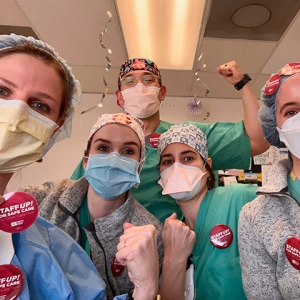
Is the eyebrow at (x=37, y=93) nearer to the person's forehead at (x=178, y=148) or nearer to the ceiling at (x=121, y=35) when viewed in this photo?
the person's forehead at (x=178, y=148)

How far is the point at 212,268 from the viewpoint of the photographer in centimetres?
121

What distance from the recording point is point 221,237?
1.22 meters

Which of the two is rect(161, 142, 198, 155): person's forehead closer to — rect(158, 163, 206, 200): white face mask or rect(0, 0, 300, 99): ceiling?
rect(158, 163, 206, 200): white face mask

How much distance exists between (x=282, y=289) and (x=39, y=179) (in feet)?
9.21

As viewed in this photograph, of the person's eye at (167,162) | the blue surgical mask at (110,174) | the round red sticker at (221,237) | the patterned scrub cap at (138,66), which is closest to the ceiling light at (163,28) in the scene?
the patterned scrub cap at (138,66)

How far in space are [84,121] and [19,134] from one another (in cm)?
259

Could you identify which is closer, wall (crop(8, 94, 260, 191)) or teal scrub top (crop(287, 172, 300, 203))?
teal scrub top (crop(287, 172, 300, 203))

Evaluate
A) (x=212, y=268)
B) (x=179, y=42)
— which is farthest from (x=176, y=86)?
(x=212, y=268)

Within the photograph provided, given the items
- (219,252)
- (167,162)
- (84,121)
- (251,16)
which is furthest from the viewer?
(84,121)

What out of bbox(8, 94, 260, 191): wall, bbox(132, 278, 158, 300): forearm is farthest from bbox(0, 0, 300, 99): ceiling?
bbox(132, 278, 158, 300): forearm

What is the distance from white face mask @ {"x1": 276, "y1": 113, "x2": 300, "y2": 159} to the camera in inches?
39.8

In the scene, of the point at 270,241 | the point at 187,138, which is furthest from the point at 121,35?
the point at 270,241

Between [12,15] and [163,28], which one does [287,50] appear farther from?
[12,15]

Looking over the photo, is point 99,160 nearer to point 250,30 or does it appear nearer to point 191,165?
point 191,165
